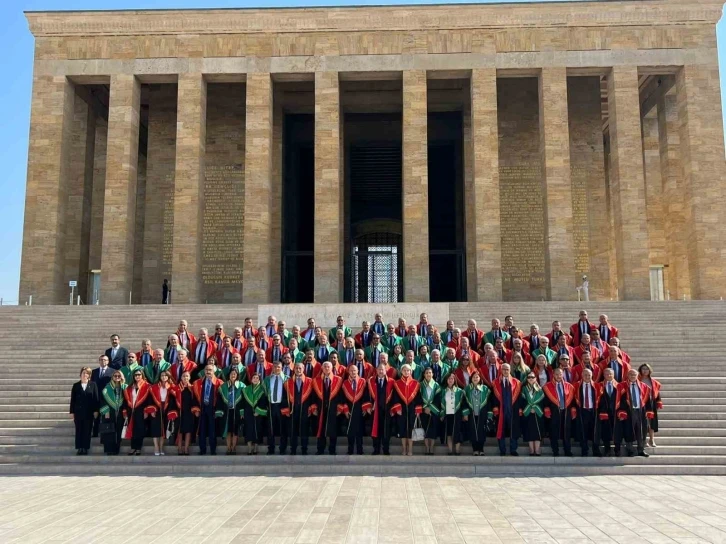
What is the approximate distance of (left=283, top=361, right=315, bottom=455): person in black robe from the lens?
929cm

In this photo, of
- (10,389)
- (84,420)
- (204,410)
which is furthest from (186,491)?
(10,389)

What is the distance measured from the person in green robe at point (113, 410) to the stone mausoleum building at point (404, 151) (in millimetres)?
12255

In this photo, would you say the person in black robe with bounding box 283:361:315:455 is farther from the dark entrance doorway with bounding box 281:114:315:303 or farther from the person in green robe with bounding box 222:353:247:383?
the dark entrance doorway with bounding box 281:114:315:303

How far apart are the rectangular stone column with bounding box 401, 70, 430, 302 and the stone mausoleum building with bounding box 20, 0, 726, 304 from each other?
2.7 inches

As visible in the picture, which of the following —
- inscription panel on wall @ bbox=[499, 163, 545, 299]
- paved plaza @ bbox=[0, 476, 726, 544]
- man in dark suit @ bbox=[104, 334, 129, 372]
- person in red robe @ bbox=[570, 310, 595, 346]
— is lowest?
paved plaza @ bbox=[0, 476, 726, 544]

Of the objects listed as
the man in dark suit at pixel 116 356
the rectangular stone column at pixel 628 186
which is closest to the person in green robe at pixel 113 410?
the man in dark suit at pixel 116 356

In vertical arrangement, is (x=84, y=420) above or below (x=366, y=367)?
below

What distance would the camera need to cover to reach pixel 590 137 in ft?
81.1

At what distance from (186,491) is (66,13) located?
67.9ft

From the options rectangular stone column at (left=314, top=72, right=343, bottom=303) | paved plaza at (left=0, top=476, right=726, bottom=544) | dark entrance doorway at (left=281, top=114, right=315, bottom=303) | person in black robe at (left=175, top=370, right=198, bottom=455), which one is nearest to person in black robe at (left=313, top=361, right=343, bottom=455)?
paved plaza at (left=0, top=476, right=726, bottom=544)

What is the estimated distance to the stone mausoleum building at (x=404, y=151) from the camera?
21.7 metres

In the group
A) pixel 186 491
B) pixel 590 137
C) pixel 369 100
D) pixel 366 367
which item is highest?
pixel 369 100

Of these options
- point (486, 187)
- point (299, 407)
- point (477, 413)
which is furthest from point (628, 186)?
point (299, 407)

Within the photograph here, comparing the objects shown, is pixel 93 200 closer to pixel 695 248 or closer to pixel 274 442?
pixel 274 442
